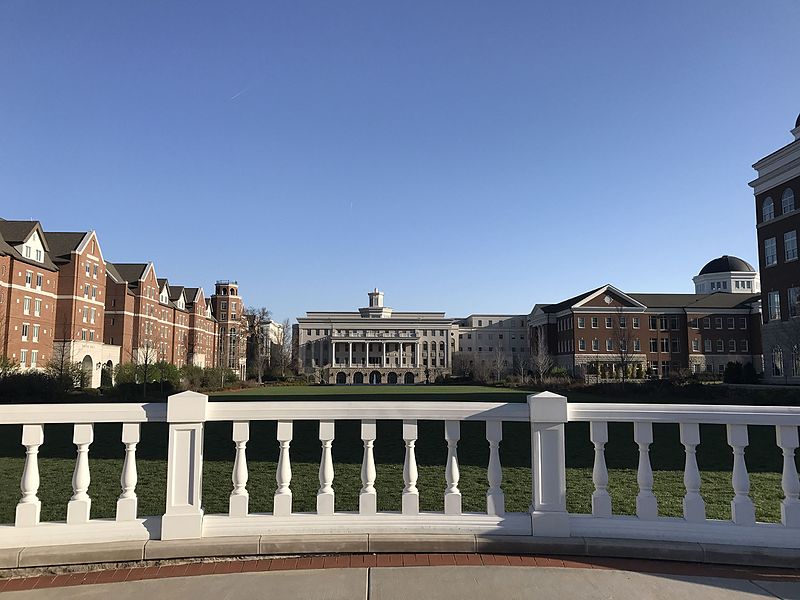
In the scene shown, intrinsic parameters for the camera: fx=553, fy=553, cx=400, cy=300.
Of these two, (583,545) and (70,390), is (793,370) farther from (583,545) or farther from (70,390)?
(70,390)

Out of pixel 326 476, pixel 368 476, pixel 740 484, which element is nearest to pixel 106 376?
pixel 326 476

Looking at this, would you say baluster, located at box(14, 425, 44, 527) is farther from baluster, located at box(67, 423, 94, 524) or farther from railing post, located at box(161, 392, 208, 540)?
railing post, located at box(161, 392, 208, 540)

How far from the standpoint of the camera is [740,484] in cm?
429

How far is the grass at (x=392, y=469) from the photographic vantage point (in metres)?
6.79

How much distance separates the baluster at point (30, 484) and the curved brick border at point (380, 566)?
436 millimetres

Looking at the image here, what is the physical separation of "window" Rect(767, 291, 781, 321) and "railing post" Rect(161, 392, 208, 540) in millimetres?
42867

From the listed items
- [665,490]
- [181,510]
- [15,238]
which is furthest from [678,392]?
[15,238]

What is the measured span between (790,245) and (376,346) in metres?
83.6

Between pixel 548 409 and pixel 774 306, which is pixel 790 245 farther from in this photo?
pixel 548 409

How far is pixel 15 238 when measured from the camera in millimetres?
45094

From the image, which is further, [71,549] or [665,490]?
[665,490]

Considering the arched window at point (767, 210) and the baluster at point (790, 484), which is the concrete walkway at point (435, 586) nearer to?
the baluster at point (790, 484)

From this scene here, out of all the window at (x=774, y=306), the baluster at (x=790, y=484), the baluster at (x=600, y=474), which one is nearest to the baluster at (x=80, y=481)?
the baluster at (x=600, y=474)

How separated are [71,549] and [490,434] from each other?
129 inches
